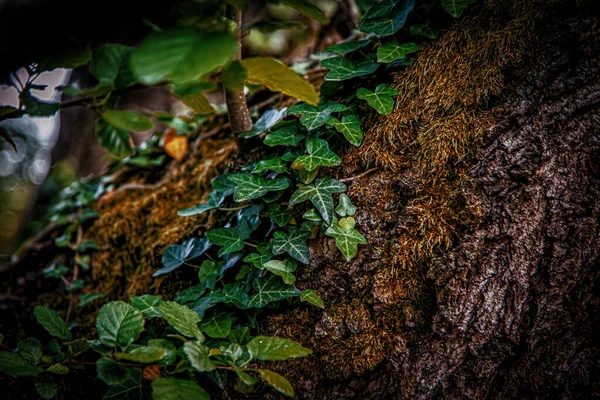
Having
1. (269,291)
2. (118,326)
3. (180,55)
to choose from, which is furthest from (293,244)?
(180,55)

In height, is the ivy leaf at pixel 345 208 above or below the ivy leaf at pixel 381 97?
below

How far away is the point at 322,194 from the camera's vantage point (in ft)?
4.22

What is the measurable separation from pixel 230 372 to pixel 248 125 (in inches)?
50.5

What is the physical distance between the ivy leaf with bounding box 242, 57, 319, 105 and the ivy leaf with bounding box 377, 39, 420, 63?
1.63 ft

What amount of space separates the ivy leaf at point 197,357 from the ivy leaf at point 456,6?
5.66 ft

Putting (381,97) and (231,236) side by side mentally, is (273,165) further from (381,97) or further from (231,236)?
(381,97)

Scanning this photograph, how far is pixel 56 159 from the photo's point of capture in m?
4.43

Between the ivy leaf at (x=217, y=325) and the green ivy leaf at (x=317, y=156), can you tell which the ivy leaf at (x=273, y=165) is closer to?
the green ivy leaf at (x=317, y=156)

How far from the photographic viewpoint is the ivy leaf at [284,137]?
143 centimetres

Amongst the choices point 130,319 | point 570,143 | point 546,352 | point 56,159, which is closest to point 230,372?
point 130,319

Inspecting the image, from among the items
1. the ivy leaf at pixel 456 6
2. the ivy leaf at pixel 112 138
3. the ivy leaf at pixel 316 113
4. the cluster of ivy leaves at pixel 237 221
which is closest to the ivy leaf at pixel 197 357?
the cluster of ivy leaves at pixel 237 221

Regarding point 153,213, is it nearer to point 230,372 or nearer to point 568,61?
point 230,372

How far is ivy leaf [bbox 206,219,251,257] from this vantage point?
1.39 m

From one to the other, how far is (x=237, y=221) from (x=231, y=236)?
0.11 m
